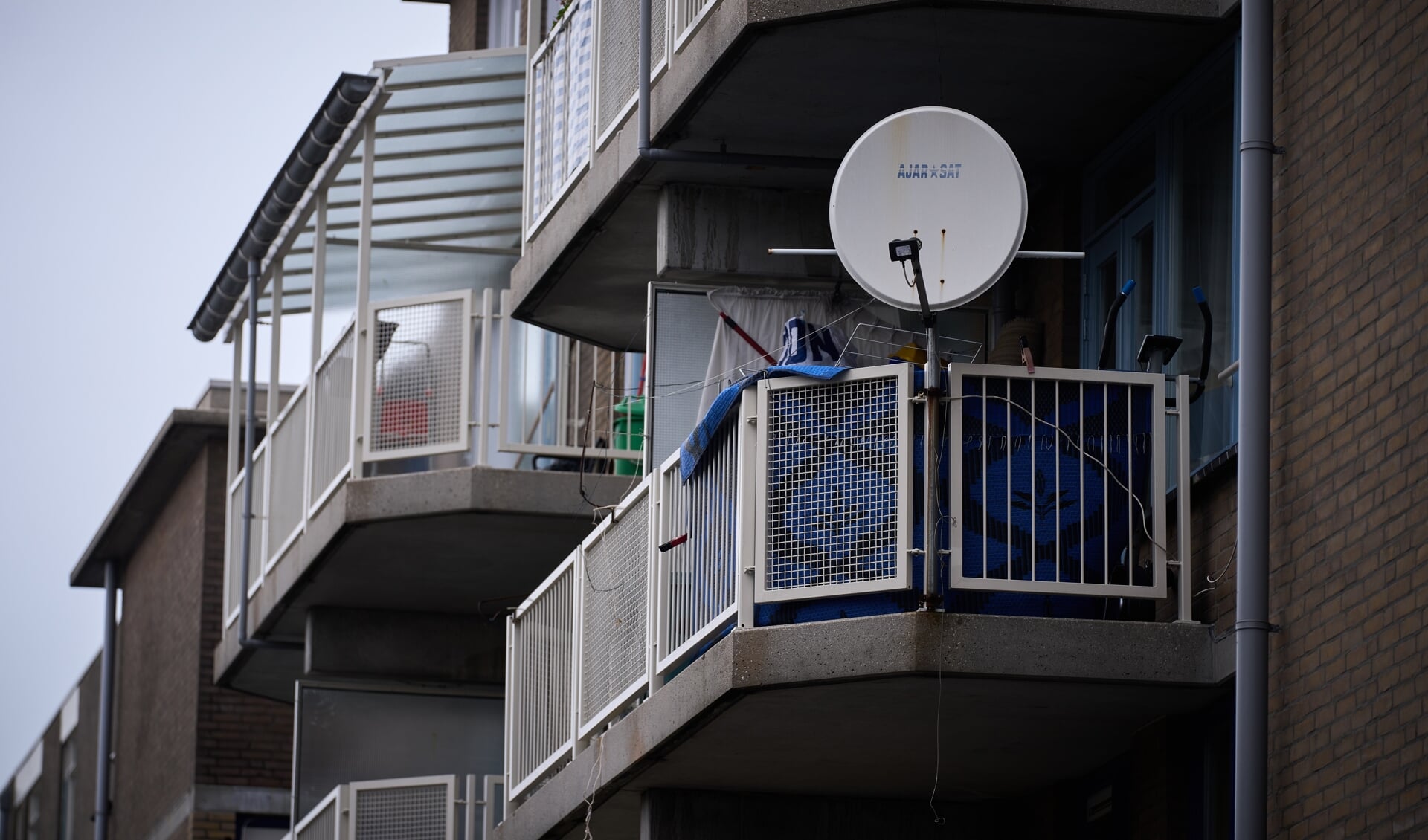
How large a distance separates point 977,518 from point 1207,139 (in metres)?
2.50

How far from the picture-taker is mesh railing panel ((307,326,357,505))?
17.1 metres

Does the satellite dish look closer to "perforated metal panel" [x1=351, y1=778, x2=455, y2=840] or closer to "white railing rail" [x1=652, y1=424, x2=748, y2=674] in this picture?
"white railing rail" [x1=652, y1=424, x2=748, y2=674]

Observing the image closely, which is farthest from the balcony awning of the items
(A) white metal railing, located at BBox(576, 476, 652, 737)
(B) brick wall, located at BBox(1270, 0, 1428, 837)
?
(B) brick wall, located at BBox(1270, 0, 1428, 837)

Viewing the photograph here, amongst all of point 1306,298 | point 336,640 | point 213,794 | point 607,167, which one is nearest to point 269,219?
point 336,640

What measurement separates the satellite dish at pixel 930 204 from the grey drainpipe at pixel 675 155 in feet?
9.05

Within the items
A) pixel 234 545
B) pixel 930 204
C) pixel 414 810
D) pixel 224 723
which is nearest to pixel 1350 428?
pixel 930 204

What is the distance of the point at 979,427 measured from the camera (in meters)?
10.2

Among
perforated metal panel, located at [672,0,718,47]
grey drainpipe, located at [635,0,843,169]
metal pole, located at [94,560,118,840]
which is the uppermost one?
perforated metal panel, located at [672,0,718,47]

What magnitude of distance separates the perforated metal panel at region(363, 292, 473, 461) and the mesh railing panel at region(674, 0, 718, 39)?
3799mm

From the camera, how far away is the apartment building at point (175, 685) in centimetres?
2473

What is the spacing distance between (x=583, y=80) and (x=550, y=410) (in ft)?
10.4

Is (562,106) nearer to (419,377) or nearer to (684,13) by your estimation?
(419,377)

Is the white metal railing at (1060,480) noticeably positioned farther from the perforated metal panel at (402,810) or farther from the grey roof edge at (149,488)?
the grey roof edge at (149,488)

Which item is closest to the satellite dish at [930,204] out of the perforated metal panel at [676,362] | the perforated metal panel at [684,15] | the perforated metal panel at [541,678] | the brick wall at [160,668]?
the perforated metal panel at [684,15]
